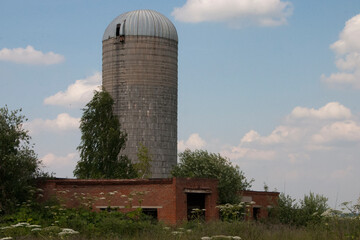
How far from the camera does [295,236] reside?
1862 centimetres

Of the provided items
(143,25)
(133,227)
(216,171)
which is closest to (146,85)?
(143,25)

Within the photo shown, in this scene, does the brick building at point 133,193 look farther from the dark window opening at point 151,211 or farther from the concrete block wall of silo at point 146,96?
the concrete block wall of silo at point 146,96

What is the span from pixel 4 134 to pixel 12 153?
1012 millimetres

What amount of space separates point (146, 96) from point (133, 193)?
21.4m

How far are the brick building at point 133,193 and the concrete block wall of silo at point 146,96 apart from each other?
784 inches

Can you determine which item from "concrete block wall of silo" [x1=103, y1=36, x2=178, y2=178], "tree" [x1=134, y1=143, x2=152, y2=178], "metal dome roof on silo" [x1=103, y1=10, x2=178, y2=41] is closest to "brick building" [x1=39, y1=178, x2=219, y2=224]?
"tree" [x1=134, y1=143, x2=152, y2=178]

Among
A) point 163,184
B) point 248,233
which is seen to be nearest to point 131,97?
point 163,184

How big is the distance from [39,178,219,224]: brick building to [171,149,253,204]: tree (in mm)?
3806

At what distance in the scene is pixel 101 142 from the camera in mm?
53750

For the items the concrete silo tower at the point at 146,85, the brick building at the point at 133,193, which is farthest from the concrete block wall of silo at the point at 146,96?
the brick building at the point at 133,193

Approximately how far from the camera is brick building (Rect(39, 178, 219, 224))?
32906mm

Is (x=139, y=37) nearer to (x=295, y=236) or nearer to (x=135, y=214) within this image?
(x=135, y=214)

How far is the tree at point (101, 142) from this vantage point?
173 feet

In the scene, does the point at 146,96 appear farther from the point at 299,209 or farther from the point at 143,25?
the point at 299,209
